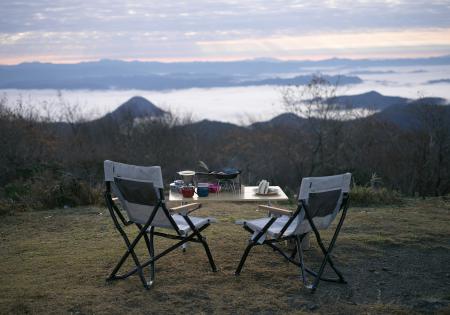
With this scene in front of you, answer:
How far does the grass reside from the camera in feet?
13.0

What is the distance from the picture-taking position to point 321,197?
4.24 m

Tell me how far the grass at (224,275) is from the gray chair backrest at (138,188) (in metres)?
0.57

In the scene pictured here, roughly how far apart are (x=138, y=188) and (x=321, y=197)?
146cm

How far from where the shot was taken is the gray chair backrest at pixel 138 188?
167 inches

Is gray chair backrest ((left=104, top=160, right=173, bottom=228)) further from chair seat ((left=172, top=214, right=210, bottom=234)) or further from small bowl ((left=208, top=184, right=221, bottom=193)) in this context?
small bowl ((left=208, top=184, right=221, bottom=193))

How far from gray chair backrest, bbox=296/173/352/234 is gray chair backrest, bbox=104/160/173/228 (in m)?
1.11

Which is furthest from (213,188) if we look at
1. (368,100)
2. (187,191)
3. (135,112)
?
(368,100)

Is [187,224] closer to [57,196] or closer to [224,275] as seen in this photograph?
[224,275]

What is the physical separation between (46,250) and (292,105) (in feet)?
66.4

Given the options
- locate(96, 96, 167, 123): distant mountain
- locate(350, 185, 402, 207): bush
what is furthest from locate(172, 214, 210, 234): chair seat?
locate(96, 96, 167, 123): distant mountain

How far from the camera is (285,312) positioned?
3.84 meters

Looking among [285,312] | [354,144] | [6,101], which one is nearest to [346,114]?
[354,144]

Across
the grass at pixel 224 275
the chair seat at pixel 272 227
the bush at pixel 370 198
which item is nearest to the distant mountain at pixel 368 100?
the bush at pixel 370 198

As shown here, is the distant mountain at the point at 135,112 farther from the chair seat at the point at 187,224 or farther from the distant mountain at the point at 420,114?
the chair seat at the point at 187,224
